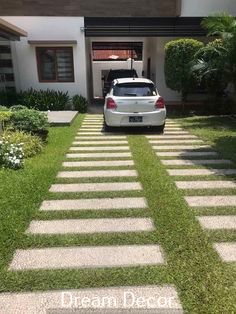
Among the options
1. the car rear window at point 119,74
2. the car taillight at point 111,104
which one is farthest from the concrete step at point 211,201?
the car rear window at point 119,74

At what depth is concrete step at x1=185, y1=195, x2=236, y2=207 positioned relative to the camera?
14.5ft

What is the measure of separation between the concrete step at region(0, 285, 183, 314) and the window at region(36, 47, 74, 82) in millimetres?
12565

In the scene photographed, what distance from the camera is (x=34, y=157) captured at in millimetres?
6695

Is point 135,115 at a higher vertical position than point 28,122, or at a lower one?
lower

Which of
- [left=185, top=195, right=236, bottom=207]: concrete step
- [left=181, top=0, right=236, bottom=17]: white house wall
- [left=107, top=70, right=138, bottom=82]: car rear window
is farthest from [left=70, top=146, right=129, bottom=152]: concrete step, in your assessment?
[left=107, top=70, right=138, bottom=82]: car rear window

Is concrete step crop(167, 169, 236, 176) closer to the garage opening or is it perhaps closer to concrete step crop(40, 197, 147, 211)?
concrete step crop(40, 197, 147, 211)

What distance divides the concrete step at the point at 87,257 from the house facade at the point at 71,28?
11789mm

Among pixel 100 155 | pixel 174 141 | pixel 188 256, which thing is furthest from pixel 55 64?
pixel 188 256

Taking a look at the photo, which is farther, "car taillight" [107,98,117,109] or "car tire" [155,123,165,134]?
"car tire" [155,123,165,134]

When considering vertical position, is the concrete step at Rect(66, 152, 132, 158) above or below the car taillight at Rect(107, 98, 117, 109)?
below

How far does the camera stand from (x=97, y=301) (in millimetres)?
2656

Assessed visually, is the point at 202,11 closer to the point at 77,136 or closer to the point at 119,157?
the point at 77,136

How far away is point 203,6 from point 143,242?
43.2 feet

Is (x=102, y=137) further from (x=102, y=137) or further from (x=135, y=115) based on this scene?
(x=135, y=115)
